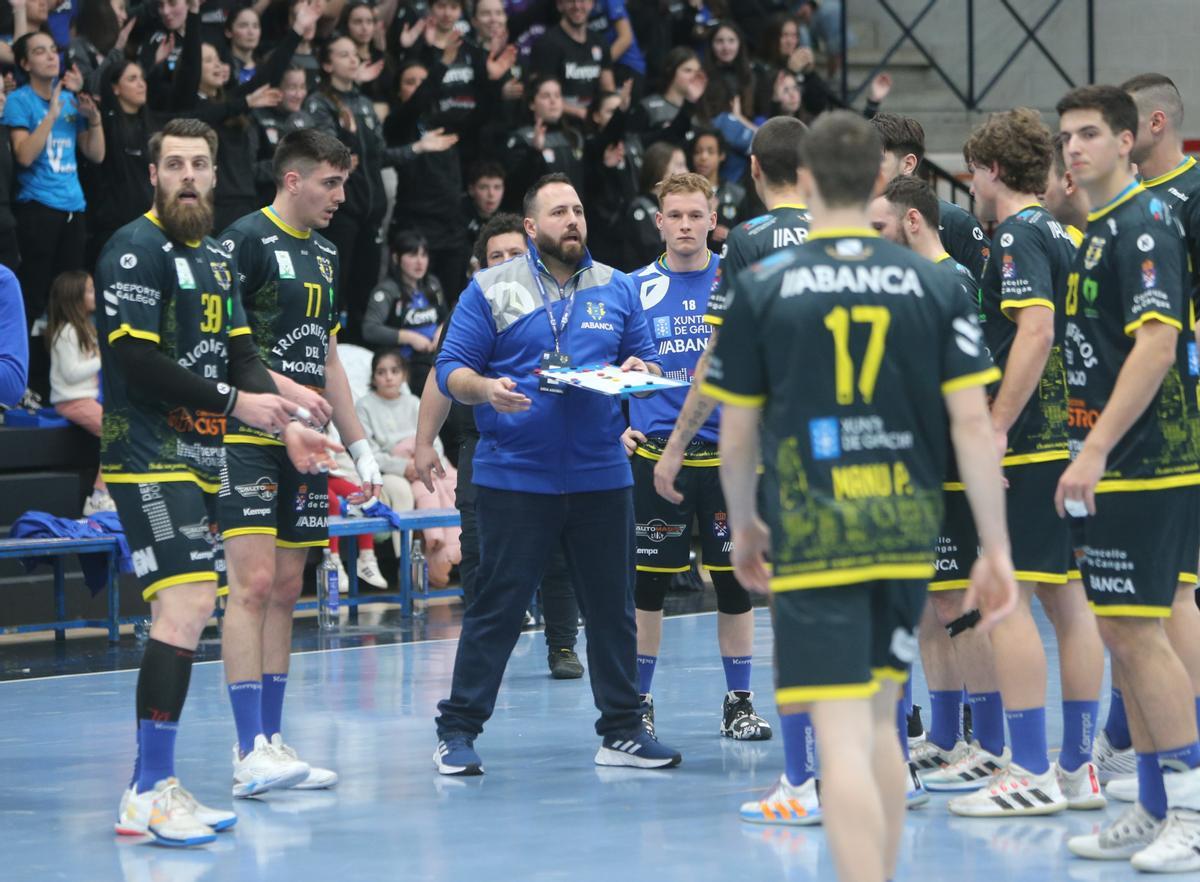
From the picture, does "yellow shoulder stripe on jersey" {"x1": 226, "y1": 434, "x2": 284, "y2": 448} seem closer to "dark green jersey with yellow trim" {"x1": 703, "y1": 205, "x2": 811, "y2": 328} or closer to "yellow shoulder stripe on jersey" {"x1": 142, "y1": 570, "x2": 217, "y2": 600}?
"yellow shoulder stripe on jersey" {"x1": 142, "y1": 570, "x2": 217, "y2": 600}

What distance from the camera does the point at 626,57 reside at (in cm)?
1533

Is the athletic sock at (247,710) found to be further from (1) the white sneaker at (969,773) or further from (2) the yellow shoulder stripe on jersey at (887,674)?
(2) the yellow shoulder stripe on jersey at (887,674)

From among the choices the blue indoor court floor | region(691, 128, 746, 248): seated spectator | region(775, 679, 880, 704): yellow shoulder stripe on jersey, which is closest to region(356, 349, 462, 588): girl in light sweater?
region(691, 128, 746, 248): seated spectator

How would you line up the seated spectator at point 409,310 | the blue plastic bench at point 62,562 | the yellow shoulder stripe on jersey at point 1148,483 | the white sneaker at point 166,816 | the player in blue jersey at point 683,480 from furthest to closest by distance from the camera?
the seated spectator at point 409,310 < the blue plastic bench at point 62,562 < the player in blue jersey at point 683,480 < the white sneaker at point 166,816 < the yellow shoulder stripe on jersey at point 1148,483

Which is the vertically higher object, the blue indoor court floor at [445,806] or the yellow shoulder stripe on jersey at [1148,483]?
the yellow shoulder stripe on jersey at [1148,483]

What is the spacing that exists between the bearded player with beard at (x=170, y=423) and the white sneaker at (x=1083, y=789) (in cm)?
268

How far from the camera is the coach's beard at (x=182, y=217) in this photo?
18.2 feet

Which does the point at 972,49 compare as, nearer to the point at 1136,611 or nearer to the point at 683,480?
the point at 683,480

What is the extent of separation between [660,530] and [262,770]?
6.17ft

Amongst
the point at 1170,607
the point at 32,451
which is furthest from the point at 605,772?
the point at 32,451

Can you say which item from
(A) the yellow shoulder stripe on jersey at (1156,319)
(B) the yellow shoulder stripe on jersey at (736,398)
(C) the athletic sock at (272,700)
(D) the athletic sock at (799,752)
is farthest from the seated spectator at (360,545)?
(B) the yellow shoulder stripe on jersey at (736,398)

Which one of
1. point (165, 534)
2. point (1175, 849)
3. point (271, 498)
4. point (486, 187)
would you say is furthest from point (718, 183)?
point (1175, 849)

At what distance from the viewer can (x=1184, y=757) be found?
486 cm

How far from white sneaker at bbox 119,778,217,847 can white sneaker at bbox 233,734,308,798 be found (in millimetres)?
513
